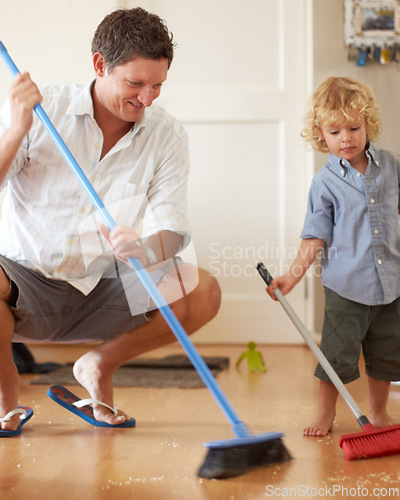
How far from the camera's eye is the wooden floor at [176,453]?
107 centimetres

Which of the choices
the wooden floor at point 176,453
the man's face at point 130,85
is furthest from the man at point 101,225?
the wooden floor at point 176,453

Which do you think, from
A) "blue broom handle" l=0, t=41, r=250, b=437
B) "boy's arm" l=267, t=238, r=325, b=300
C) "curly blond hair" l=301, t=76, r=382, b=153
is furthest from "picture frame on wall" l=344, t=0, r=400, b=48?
"blue broom handle" l=0, t=41, r=250, b=437

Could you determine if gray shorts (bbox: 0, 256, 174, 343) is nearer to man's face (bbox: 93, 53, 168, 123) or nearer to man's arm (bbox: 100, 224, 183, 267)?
man's arm (bbox: 100, 224, 183, 267)

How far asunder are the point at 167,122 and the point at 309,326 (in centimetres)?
139

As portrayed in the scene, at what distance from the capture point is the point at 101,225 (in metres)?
1.36

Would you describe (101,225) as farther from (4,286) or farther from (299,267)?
(299,267)

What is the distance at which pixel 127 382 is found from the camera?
78.7 inches

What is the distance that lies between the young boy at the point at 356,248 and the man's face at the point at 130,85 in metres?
0.40

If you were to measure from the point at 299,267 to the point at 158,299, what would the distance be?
1.35ft

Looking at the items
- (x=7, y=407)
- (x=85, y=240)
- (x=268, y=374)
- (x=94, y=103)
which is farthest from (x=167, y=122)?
(x=268, y=374)

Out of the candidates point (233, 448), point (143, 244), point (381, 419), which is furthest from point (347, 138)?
point (233, 448)

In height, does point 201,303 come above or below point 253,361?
above

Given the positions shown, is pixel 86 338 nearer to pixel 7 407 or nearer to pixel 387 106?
pixel 7 407

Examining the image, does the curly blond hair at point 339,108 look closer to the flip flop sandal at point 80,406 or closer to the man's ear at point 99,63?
the man's ear at point 99,63
